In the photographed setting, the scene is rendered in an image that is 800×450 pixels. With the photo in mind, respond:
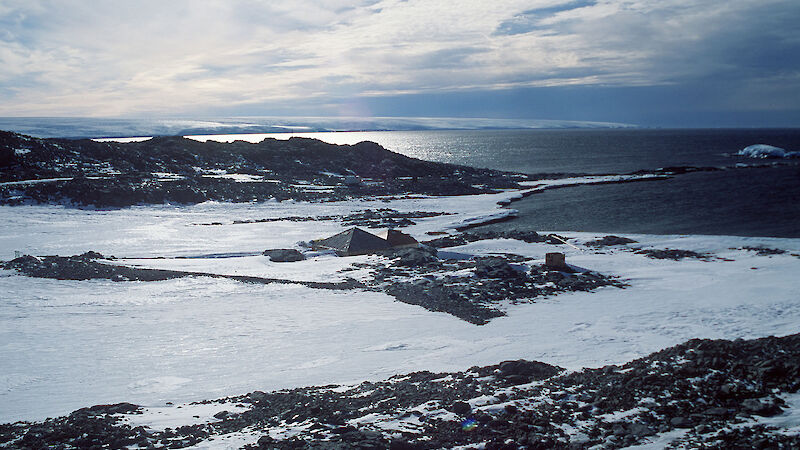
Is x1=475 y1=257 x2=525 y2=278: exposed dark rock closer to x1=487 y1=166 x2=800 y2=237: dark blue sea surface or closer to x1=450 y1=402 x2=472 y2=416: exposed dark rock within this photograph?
x1=450 y1=402 x2=472 y2=416: exposed dark rock

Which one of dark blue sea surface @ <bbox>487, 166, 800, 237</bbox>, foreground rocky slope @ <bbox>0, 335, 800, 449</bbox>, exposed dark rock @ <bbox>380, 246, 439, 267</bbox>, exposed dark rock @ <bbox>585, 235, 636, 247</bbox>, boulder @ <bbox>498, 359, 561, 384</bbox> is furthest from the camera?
dark blue sea surface @ <bbox>487, 166, 800, 237</bbox>

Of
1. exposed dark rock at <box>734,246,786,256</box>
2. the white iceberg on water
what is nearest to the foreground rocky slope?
exposed dark rock at <box>734,246,786,256</box>

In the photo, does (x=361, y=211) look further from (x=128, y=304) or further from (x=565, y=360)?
(x=565, y=360)

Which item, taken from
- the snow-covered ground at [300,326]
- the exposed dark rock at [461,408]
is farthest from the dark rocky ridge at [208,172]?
the exposed dark rock at [461,408]

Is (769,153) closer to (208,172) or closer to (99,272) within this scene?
(208,172)

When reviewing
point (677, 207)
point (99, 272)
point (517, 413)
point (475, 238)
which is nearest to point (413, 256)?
point (475, 238)

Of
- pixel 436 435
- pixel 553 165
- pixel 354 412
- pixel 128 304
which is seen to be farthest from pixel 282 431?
pixel 553 165
